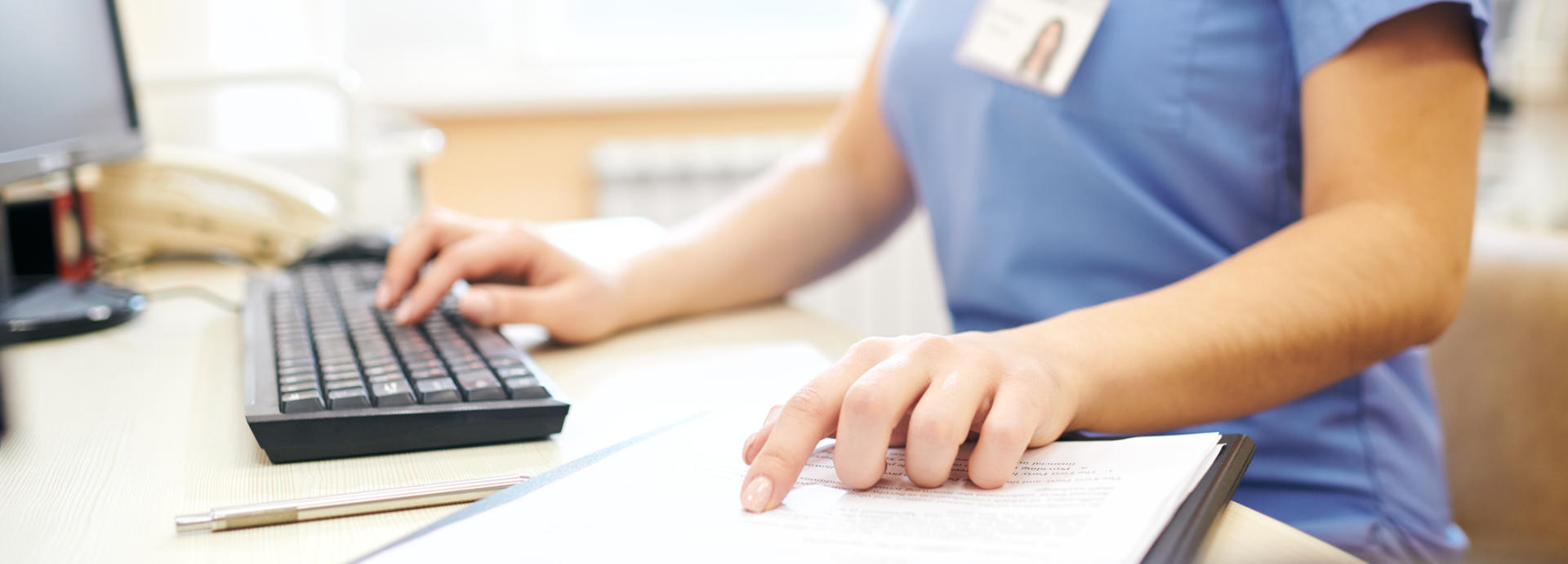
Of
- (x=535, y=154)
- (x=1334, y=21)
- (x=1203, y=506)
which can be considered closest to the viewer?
(x=1203, y=506)

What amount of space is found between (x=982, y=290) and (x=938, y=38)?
19cm

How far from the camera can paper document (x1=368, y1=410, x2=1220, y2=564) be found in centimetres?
32

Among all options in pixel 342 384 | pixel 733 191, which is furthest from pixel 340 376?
pixel 733 191

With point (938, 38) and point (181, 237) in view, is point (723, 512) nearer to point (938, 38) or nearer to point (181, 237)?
point (938, 38)

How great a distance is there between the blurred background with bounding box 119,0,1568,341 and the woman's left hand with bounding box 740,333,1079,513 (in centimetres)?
151

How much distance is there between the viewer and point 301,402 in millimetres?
454

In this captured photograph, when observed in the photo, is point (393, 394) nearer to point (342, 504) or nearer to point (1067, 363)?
point (342, 504)

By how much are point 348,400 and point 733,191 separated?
1868mm

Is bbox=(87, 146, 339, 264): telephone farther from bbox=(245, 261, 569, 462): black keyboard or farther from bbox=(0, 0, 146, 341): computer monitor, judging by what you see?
bbox=(245, 261, 569, 462): black keyboard

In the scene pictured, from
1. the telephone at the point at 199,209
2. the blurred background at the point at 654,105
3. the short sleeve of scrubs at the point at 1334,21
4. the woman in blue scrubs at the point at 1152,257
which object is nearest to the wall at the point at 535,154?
the blurred background at the point at 654,105

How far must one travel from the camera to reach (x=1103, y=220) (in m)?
0.70

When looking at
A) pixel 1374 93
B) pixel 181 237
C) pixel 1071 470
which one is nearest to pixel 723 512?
pixel 1071 470

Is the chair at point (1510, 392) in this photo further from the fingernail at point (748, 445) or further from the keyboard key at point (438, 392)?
the keyboard key at point (438, 392)

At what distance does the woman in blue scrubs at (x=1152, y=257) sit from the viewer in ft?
1.34
